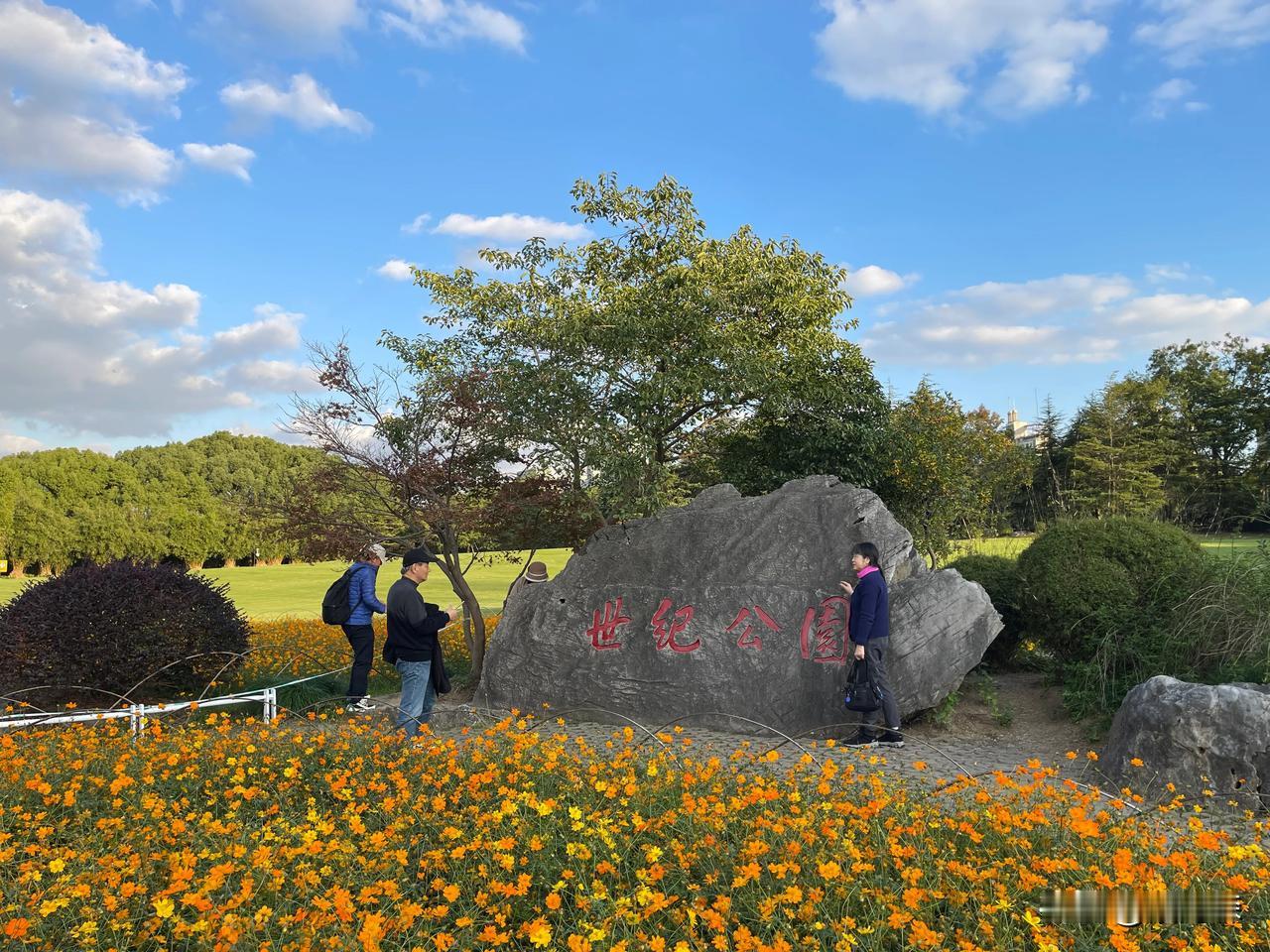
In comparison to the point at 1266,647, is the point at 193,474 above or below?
above

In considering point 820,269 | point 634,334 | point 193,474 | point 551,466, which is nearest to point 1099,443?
point 820,269

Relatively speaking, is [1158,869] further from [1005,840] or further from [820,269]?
[820,269]

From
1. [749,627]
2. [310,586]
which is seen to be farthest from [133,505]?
[749,627]

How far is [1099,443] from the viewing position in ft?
117

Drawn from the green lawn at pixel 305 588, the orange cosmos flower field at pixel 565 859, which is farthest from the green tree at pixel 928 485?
the orange cosmos flower field at pixel 565 859

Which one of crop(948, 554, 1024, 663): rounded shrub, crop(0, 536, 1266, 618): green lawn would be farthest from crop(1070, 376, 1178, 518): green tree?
crop(948, 554, 1024, 663): rounded shrub

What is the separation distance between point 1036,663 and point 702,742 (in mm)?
4460

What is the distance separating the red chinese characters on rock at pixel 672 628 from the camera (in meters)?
7.61

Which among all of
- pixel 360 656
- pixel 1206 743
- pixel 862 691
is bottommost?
pixel 1206 743

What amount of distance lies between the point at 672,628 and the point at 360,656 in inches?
120

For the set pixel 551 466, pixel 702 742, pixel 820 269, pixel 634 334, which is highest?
pixel 820 269

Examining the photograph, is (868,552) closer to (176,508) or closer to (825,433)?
(825,433)

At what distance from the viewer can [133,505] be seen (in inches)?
1617

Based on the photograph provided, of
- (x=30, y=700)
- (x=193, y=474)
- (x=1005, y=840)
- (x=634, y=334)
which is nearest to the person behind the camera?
(x=1005, y=840)
